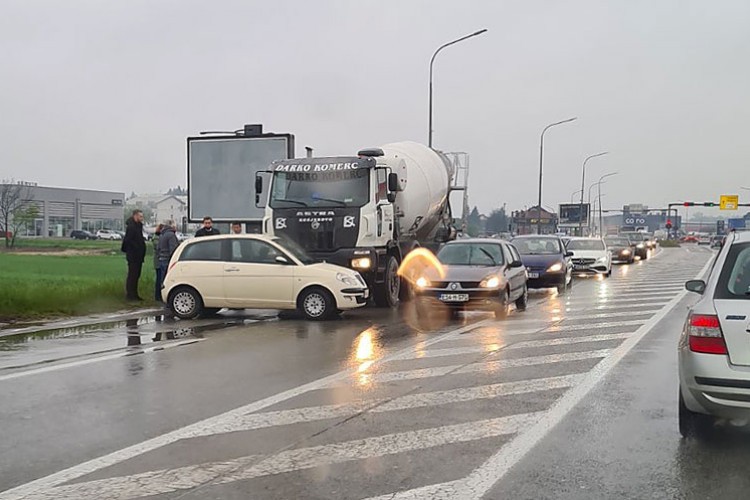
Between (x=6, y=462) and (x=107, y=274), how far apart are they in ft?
70.9

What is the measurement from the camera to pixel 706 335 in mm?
5965

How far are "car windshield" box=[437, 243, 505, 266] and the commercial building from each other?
81801 mm

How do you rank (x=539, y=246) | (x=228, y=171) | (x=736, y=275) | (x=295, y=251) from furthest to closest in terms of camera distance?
(x=539, y=246)
(x=228, y=171)
(x=295, y=251)
(x=736, y=275)

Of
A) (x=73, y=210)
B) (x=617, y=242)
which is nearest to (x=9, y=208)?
(x=73, y=210)

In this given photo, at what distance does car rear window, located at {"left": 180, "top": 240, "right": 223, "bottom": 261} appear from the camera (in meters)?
15.3

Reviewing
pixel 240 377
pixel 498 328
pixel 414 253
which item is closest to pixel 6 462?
pixel 240 377

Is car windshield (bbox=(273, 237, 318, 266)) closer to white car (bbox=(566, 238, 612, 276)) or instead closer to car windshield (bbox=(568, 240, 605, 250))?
white car (bbox=(566, 238, 612, 276))

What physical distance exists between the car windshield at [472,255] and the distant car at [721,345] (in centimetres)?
1022

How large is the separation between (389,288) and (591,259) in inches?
620

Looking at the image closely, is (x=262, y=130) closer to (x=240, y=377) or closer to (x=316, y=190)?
(x=316, y=190)

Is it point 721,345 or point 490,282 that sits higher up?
point 721,345

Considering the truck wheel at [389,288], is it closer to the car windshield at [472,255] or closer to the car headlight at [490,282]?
the car windshield at [472,255]

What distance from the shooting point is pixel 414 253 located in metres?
19.4

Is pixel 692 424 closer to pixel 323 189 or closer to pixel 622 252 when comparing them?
pixel 323 189
